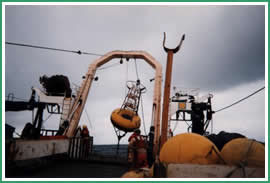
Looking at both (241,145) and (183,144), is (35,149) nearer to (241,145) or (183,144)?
(183,144)

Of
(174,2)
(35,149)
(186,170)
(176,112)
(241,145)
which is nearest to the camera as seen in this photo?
(186,170)

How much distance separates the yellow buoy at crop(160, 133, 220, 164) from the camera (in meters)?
3.51

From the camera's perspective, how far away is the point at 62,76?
18172 mm

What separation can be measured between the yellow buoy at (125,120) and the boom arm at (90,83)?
4.62 ft

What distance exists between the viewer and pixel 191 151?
3570mm

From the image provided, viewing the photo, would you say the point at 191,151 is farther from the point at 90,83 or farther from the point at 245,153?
the point at 90,83

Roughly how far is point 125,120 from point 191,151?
717 centimetres

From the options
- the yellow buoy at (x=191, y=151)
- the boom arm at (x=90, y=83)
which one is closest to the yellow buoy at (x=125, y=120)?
the boom arm at (x=90, y=83)

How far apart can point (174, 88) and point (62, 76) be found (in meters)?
10.8

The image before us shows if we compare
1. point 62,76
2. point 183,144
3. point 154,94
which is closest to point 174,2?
point 183,144

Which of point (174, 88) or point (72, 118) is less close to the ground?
point (174, 88)

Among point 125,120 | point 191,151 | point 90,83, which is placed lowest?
point 125,120

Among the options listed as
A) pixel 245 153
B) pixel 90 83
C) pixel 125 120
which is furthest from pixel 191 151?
pixel 90 83

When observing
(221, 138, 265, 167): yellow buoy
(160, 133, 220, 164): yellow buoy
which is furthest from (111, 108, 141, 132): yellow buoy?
(221, 138, 265, 167): yellow buoy
